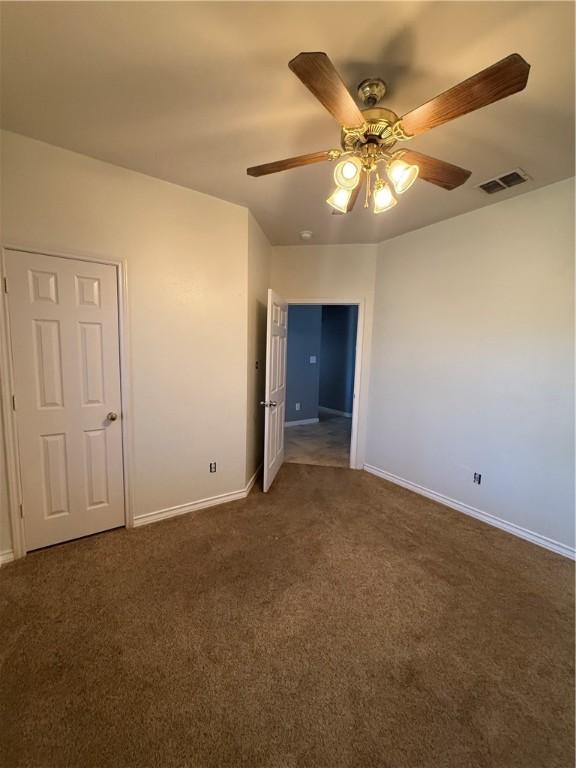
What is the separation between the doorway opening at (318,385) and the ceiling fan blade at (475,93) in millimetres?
2839

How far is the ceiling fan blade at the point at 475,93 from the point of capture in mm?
912

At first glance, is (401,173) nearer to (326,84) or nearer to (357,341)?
(326,84)

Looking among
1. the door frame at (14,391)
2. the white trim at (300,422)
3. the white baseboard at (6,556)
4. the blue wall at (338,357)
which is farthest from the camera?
the blue wall at (338,357)

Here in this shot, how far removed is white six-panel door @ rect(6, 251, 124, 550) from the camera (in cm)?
200

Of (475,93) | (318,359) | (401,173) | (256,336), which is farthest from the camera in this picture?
(318,359)

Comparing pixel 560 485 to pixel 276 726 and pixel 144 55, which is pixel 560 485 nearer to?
pixel 276 726

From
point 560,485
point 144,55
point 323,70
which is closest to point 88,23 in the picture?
point 144,55

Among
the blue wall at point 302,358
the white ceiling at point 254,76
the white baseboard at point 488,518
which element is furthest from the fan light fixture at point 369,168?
the blue wall at point 302,358

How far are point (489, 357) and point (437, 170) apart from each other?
1733 mm

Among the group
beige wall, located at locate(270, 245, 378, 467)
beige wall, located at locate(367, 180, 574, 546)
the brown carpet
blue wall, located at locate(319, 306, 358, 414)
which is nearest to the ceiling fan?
beige wall, located at locate(367, 180, 574, 546)

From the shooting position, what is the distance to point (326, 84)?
1.05m

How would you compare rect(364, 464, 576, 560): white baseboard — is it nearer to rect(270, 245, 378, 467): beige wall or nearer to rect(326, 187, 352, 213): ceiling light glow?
rect(270, 245, 378, 467): beige wall

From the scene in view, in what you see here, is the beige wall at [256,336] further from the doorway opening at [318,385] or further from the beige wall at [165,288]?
the doorway opening at [318,385]

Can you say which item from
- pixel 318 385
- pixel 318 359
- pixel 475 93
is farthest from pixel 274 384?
pixel 318 385
